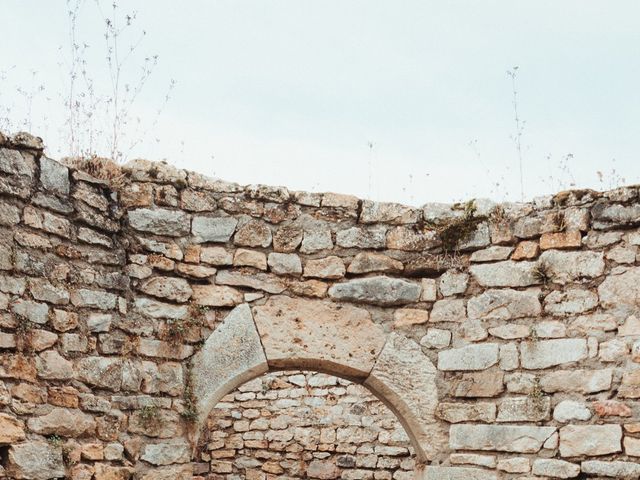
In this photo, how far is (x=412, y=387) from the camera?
14.9ft

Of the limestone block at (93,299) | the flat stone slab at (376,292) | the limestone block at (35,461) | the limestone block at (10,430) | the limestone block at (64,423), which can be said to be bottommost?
the limestone block at (35,461)

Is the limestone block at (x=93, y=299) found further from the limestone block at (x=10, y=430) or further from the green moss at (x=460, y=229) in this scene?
the green moss at (x=460, y=229)

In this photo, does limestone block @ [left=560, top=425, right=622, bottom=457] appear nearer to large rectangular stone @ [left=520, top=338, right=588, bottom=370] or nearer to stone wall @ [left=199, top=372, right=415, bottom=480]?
large rectangular stone @ [left=520, top=338, right=588, bottom=370]

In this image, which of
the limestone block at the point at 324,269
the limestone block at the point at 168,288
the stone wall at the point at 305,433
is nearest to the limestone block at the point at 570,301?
the limestone block at the point at 324,269

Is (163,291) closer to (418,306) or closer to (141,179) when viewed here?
(141,179)

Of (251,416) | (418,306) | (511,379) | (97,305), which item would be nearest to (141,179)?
(97,305)

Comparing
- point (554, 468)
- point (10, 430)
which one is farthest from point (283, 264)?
point (554, 468)

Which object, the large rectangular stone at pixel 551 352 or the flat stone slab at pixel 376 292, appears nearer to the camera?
the large rectangular stone at pixel 551 352

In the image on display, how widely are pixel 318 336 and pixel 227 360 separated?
55 cm

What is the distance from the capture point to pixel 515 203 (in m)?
4.65

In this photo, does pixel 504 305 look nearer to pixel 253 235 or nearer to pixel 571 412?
pixel 571 412

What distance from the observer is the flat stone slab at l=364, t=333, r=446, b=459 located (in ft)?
14.8

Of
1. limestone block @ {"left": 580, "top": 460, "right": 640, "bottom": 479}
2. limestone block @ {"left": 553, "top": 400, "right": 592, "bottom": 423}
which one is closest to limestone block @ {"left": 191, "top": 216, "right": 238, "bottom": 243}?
limestone block @ {"left": 553, "top": 400, "right": 592, "bottom": 423}

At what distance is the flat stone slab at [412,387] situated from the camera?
4512mm
